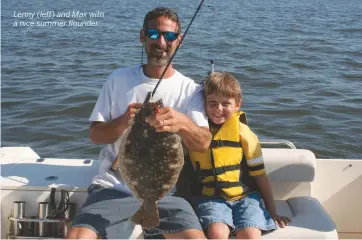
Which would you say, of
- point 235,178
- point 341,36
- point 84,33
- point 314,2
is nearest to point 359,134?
point 235,178

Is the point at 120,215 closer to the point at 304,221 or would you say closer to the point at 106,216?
the point at 106,216

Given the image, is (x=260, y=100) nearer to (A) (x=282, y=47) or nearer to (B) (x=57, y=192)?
(A) (x=282, y=47)

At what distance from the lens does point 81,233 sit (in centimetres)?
374

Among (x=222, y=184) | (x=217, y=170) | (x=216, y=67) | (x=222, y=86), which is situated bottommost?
(x=222, y=184)

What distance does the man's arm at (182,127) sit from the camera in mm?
3113

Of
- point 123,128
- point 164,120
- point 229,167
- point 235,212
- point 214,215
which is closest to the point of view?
point 164,120

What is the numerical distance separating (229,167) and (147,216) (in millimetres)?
1146

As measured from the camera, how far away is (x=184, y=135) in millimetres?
3715

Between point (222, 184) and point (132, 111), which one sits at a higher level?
point (132, 111)

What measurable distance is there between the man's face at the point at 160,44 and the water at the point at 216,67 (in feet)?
15.3

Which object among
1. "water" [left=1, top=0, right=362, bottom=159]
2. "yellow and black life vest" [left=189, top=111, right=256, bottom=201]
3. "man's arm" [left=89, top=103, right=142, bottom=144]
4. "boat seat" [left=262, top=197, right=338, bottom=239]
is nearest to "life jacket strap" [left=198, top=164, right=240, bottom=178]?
"yellow and black life vest" [left=189, top=111, right=256, bottom=201]

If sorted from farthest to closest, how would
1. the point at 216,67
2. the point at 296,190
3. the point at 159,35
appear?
the point at 216,67 < the point at 296,190 < the point at 159,35

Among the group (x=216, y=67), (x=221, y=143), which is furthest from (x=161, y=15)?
(x=216, y=67)

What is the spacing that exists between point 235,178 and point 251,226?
484mm
